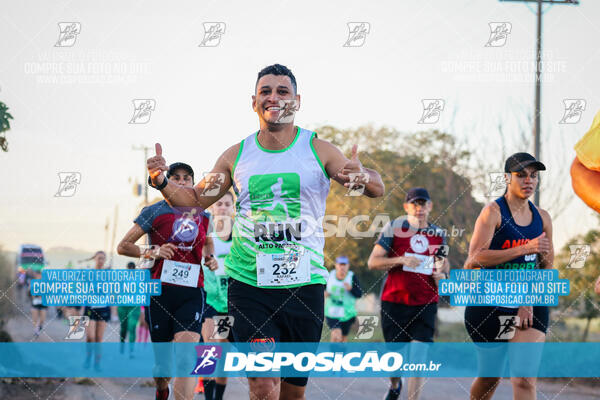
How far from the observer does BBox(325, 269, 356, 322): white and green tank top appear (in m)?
11.2

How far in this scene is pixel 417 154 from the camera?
20.5 meters

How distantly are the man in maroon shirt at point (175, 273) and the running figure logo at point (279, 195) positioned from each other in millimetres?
2099

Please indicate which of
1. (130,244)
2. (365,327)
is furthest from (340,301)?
(130,244)

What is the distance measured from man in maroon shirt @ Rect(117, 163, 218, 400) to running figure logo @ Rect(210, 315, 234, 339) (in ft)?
4.90

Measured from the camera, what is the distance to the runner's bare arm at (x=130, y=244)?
22.0ft

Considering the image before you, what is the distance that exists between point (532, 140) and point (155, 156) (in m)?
10.8

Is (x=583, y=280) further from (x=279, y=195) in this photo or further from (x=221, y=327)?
(x=279, y=195)

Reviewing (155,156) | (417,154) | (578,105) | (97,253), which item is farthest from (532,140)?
(155,156)

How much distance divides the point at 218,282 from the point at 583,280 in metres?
7.42

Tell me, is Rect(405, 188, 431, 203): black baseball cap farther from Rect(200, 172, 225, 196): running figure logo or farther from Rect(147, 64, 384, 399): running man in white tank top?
Rect(200, 172, 225, 196): running figure logo

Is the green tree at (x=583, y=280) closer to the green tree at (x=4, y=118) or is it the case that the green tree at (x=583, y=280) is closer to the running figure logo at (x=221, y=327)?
the running figure logo at (x=221, y=327)

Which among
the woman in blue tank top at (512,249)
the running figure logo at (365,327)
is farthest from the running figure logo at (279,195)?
the running figure logo at (365,327)

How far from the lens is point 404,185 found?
859 inches

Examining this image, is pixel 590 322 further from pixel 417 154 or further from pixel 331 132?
pixel 331 132
